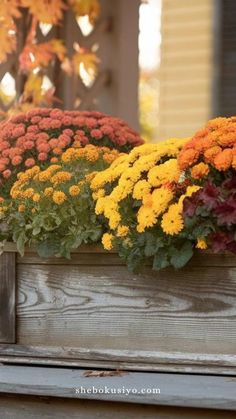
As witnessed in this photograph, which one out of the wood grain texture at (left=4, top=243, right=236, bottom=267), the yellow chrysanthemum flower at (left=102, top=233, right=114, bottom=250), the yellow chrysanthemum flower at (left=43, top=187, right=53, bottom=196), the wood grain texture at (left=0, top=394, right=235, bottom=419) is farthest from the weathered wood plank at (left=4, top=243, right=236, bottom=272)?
the wood grain texture at (left=0, top=394, right=235, bottom=419)

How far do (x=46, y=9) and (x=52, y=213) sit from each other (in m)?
2.68

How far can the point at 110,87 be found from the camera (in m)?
5.76

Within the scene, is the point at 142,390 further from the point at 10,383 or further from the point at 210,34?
the point at 210,34

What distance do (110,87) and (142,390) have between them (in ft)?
11.5

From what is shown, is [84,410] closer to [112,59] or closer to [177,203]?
[177,203]

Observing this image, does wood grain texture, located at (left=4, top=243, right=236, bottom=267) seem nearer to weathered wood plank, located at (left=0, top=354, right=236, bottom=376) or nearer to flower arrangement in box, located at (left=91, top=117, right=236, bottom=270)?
flower arrangement in box, located at (left=91, top=117, right=236, bottom=270)

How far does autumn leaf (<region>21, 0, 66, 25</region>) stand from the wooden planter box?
257 centimetres

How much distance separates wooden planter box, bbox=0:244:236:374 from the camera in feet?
9.15

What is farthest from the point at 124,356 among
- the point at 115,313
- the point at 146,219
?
the point at 146,219

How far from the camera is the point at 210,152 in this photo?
8.90 ft

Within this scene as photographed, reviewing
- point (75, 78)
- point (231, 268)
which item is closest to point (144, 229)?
point (231, 268)

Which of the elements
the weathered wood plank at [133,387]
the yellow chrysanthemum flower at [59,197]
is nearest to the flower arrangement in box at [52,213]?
the yellow chrysanthemum flower at [59,197]

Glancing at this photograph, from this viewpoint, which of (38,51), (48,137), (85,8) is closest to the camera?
(48,137)

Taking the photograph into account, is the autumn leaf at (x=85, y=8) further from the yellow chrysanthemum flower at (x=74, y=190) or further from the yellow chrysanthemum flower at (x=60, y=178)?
the yellow chrysanthemum flower at (x=74, y=190)
